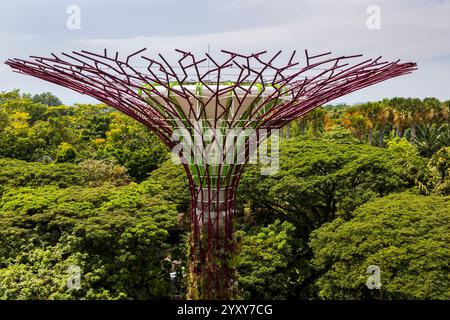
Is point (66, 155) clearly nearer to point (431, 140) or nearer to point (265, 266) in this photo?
point (265, 266)

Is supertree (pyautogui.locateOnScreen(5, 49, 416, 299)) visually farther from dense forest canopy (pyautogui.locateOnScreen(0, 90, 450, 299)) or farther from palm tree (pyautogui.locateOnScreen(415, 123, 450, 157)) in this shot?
palm tree (pyautogui.locateOnScreen(415, 123, 450, 157))

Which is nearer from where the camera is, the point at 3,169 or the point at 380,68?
the point at 380,68

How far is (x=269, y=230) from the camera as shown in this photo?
747 inches

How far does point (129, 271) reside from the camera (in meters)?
16.4

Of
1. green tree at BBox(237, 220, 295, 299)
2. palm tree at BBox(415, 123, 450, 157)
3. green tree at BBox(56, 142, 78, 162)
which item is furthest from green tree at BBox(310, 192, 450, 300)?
palm tree at BBox(415, 123, 450, 157)

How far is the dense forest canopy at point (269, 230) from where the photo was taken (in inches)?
566

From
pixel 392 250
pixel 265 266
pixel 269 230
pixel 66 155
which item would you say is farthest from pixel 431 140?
pixel 66 155

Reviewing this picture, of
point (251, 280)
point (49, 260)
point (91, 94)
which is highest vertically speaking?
point (91, 94)

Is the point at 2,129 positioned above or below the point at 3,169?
above
